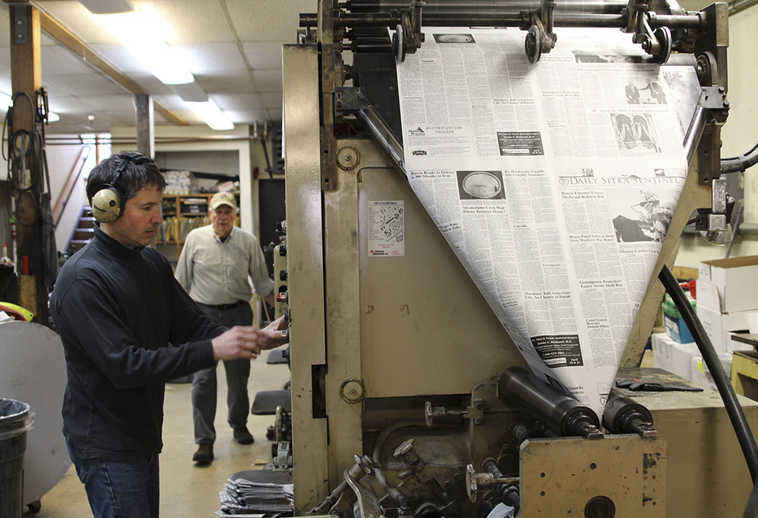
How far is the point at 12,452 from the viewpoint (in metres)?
2.31

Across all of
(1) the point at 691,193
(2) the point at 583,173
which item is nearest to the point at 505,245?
(2) the point at 583,173

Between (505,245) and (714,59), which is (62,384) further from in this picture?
(714,59)

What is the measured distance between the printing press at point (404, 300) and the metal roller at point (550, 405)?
12mm

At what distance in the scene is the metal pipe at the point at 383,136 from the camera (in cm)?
140

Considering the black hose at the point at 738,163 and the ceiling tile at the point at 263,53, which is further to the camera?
the ceiling tile at the point at 263,53

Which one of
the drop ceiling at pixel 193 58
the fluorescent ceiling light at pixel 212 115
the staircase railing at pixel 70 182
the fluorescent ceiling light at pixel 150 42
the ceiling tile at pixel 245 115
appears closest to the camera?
the drop ceiling at pixel 193 58

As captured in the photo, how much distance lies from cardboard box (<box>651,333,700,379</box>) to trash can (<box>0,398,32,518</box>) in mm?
3525

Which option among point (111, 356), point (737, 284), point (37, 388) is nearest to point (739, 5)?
point (737, 284)

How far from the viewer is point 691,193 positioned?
156 centimetres

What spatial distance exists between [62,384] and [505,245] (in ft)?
8.28

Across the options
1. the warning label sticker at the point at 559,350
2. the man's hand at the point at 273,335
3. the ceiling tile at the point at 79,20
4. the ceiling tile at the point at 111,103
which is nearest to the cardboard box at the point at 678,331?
the warning label sticker at the point at 559,350

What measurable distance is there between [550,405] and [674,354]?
289 centimetres

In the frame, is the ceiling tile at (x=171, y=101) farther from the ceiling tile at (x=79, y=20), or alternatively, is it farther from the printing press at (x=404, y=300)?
the printing press at (x=404, y=300)

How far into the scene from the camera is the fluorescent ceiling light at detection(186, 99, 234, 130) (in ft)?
23.6
